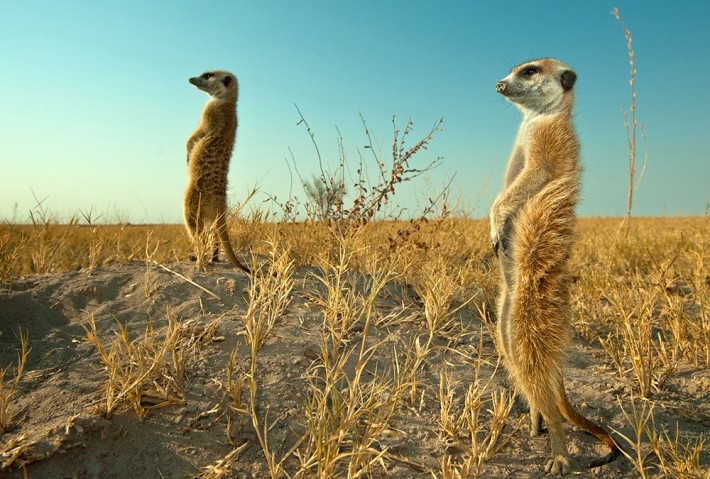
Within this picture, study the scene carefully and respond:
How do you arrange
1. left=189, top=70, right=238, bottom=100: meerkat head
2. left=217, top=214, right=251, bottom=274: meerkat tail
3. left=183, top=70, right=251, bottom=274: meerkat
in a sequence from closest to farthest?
left=217, top=214, right=251, bottom=274: meerkat tail → left=183, top=70, right=251, bottom=274: meerkat → left=189, top=70, right=238, bottom=100: meerkat head

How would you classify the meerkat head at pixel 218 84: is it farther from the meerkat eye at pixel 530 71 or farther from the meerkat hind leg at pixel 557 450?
the meerkat hind leg at pixel 557 450

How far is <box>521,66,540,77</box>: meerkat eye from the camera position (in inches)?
126

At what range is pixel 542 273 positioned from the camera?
92.7 inches

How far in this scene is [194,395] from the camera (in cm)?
242

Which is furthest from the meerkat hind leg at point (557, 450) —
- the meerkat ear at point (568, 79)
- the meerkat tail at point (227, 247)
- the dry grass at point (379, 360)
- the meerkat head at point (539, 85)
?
the meerkat tail at point (227, 247)

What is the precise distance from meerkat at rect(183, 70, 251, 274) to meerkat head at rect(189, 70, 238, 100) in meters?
0.29

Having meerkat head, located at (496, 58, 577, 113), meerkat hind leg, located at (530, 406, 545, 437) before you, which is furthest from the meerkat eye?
meerkat hind leg, located at (530, 406, 545, 437)

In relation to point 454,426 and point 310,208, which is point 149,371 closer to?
point 454,426

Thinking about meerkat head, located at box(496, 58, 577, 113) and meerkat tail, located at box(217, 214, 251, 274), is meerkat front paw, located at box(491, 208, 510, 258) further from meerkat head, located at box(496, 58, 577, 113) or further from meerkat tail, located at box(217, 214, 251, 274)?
meerkat tail, located at box(217, 214, 251, 274)

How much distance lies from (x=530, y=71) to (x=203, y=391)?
2834 mm

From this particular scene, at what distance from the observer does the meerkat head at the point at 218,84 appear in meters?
5.26

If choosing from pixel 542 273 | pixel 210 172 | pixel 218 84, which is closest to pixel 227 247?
pixel 210 172

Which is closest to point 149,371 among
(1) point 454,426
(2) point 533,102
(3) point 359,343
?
(3) point 359,343

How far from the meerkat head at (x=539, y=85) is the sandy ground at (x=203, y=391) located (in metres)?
1.65
